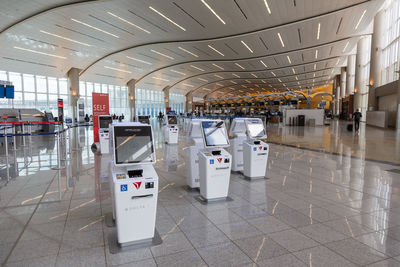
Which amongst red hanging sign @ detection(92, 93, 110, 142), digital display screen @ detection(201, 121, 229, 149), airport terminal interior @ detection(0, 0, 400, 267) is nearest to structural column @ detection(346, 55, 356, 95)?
airport terminal interior @ detection(0, 0, 400, 267)

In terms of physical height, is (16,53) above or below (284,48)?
below

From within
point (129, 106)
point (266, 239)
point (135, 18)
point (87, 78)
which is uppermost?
point (135, 18)

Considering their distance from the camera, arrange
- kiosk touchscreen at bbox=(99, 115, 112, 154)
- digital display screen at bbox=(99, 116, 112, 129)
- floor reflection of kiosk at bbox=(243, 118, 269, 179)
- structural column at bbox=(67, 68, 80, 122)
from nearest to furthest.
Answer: floor reflection of kiosk at bbox=(243, 118, 269, 179), kiosk touchscreen at bbox=(99, 115, 112, 154), digital display screen at bbox=(99, 116, 112, 129), structural column at bbox=(67, 68, 80, 122)

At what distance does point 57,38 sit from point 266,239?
23551 mm

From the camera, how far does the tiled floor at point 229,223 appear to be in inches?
103

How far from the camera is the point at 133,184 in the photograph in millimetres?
2680

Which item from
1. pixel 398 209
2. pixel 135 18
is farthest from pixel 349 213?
pixel 135 18

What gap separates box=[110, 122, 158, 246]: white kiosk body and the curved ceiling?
1466 centimetres

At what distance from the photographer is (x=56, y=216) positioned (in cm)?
365

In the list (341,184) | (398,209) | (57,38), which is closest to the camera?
(398,209)

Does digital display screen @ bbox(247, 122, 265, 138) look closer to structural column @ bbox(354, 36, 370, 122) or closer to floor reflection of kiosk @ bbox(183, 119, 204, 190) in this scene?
floor reflection of kiosk @ bbox(183, 119, 204, 190)

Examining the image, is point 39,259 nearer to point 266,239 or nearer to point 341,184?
point 266,239

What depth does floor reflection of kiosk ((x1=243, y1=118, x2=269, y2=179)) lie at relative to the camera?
5504 millimetres

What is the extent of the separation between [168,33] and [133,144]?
2074 cm
